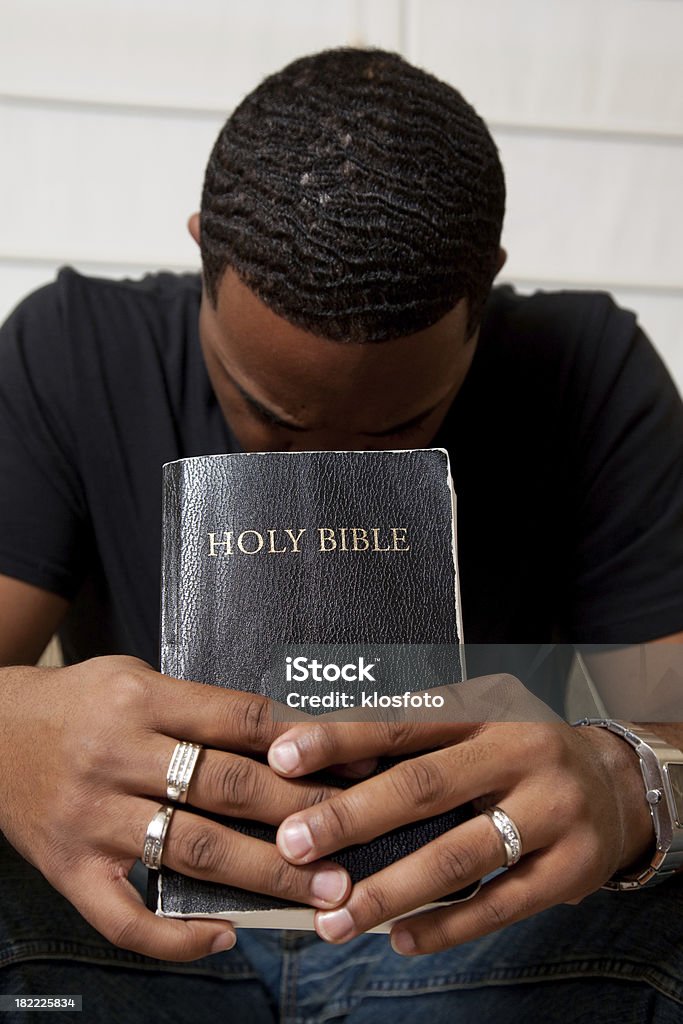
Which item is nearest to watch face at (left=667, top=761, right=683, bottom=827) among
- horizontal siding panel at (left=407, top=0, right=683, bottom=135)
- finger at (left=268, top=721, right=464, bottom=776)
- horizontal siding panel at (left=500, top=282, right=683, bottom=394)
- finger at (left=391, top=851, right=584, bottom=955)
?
finger at (left=391, top=851, right=584, bottom=955)

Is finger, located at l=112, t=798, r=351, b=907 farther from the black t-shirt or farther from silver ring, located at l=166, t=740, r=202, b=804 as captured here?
the black t-shirt

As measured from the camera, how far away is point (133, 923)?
50 centimetres

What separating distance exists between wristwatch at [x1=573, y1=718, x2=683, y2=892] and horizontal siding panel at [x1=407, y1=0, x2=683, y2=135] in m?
0.92

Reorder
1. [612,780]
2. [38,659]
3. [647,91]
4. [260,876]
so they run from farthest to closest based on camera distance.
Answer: [647,91]
[38,659]
[612,780]
[260,876]

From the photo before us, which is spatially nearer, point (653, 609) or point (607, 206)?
point (653, 609)

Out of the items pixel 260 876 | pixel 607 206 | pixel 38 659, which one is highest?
pixel 607 206

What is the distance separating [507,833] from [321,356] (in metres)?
0.31

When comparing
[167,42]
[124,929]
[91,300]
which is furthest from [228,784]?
[167,42]

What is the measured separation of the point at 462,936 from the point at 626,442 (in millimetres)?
494

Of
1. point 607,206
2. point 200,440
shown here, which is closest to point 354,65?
point 200,440

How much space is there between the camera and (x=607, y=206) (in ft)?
4.21

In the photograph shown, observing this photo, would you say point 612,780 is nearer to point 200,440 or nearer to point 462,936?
point 462,936

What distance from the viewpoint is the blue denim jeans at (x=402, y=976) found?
0.59 metres

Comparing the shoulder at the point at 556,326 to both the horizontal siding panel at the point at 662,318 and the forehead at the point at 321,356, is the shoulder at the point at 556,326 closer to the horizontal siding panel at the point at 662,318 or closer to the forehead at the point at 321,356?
the forehead at the point at 321,356
